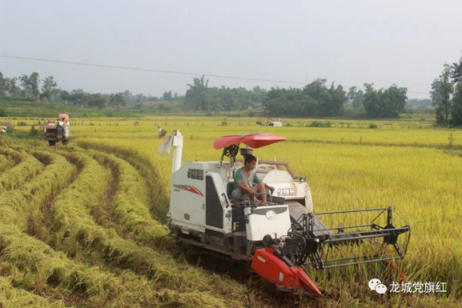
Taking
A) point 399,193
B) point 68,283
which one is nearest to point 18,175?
point 68,283

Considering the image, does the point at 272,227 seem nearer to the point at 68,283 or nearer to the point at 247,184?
the point at 247,184

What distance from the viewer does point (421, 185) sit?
10477 mm

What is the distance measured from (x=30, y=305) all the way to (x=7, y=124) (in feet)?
88.5

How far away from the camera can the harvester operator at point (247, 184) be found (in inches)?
243

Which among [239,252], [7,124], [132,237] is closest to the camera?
[239,252]

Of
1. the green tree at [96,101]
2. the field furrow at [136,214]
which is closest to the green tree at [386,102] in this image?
the green tree at [96,101]

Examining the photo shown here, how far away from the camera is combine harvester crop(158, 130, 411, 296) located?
203 inches

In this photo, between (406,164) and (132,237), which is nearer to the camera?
(132,237)

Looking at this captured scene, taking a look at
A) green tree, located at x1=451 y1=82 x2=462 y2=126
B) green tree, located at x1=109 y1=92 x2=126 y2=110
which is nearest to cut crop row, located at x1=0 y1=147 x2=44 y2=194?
green tree, located at x1=451 y1=82 x2=462 y2=126

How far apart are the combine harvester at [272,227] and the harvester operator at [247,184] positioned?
Result: 0.40 ft

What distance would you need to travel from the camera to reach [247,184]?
6.40 meters

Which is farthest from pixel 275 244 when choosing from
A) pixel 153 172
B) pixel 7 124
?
pixel 7 124

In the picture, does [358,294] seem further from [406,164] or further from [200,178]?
[406,164]

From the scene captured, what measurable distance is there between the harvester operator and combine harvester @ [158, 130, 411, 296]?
12 centimetres
